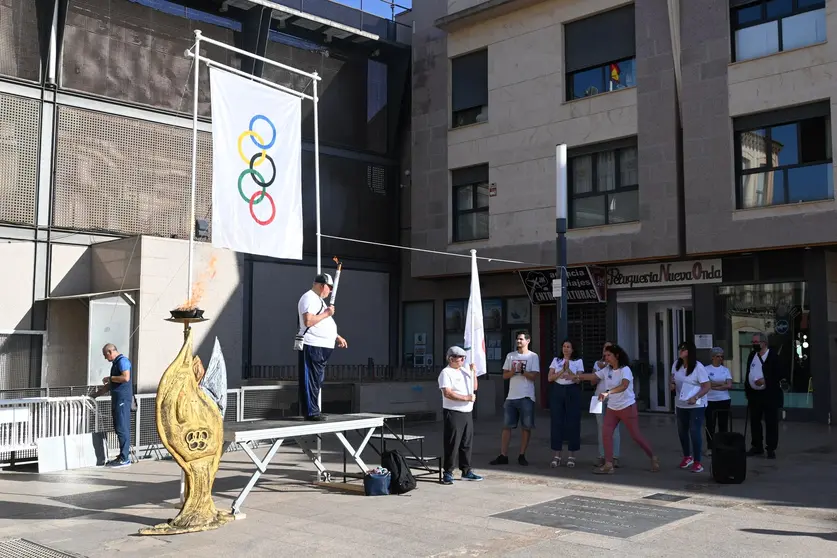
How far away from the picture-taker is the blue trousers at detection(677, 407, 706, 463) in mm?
11781

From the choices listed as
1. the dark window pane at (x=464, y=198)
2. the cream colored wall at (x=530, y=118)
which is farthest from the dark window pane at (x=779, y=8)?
the dark window pane at (x=464, y=198)

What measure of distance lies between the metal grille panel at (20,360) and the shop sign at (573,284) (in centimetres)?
1213

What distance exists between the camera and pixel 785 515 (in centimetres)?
875

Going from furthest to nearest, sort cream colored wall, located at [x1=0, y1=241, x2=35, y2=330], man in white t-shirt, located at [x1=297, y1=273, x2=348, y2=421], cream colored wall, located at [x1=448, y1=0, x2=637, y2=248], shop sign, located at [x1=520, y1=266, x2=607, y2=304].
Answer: shop sign, located at [x1=520, y1=266, x2=607, y2=304] → cream colored wall, located at [x1=448, y1=0, x2=637, y2=248] → cream colored wall, located at [x1=0, y1=241, x2=35, y2=330] → man in white t-shirt, located at [x1=297, y1=273, x2=348, y2=421]

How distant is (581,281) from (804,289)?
5387 mm

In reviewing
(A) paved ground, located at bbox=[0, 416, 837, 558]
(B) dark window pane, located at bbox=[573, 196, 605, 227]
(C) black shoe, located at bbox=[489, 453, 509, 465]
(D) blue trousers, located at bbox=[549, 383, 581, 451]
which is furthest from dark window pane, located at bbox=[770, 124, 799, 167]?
(C) black shoe, located at bbox=[489, 453, 509, 465]

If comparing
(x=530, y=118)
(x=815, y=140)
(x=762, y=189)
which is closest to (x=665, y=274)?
(x=762, y=189)

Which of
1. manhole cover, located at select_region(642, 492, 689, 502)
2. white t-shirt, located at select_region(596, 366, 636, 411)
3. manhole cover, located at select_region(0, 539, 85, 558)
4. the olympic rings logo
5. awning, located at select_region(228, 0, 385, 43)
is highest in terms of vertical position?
awning, located at select_region(228, 0, 385, 43)

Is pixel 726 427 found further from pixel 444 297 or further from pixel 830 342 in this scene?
pixel 444 297

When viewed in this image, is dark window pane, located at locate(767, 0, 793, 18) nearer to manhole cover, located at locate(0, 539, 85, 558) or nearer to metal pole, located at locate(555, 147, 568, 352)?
metal pole, located at locate(555, 147, 568, 352)

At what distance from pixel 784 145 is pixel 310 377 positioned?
43.5ft

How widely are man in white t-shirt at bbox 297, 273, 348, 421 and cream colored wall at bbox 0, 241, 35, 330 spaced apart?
1098 cm

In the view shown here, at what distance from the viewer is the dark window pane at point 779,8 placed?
18797 mm

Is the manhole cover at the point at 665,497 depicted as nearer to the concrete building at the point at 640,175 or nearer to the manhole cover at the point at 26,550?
the manhole cover at the point at 26,550
